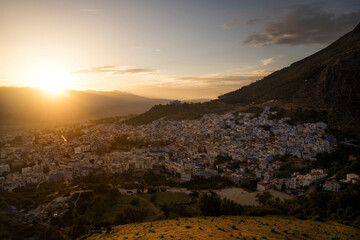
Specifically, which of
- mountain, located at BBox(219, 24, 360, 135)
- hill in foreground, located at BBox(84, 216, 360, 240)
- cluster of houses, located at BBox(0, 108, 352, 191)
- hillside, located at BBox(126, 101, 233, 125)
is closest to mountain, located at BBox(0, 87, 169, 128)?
hillside, located at BBox(126, 101, 233, 125)

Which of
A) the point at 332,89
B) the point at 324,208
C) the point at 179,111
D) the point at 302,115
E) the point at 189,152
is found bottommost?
the point at 324,208

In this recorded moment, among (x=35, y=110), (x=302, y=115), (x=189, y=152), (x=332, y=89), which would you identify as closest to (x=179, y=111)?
(x=302, y=115)

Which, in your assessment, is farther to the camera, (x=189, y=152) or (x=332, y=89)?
(x=332, y=89)

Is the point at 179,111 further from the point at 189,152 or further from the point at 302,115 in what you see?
the point at 189,152

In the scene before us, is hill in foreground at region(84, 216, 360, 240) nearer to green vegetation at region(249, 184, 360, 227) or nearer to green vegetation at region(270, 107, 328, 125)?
green vegetation at region(249, 184, 360, 227)

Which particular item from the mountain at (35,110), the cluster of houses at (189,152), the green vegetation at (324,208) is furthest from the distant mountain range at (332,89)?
the mountain at (35,110)

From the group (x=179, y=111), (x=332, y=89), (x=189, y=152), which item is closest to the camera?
(x=189, y=152)

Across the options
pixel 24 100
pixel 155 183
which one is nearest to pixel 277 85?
pixel 155 183
